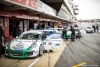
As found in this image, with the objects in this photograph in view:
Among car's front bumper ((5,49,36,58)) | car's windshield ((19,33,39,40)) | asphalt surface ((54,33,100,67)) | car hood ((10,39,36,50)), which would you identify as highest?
car's windshield ((19,33,39,40))

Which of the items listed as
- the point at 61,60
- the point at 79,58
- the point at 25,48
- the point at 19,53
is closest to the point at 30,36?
the point at 25,48

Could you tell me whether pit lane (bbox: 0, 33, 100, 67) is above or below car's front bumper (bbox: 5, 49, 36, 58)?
below

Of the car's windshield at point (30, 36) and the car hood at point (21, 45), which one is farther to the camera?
the car's windshield at point (30, 36)

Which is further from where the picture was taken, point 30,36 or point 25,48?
point 30,36

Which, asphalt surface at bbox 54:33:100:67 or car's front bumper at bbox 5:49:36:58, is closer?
asphalt surface at bbox 54:33:100:67

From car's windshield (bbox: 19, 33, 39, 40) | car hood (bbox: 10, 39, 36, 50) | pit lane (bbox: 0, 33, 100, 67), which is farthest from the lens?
car's windshield (bbox: 19, 33, 39, 40)

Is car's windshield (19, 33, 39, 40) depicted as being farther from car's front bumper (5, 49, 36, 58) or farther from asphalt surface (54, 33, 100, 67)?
asphalt surface (54, 33, 100, 67)

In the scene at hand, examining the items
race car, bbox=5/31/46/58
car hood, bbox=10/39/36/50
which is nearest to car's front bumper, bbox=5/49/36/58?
race car, bbox=5/31/46/58

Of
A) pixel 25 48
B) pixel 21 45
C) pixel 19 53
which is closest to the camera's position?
pixel 19 53

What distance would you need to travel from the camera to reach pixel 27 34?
841 centimetres

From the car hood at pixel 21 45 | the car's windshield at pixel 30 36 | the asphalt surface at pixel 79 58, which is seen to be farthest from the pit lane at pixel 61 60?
the car's windshield at pixel 30 36

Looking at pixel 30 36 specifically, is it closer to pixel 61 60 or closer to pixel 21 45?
pixel 21 45

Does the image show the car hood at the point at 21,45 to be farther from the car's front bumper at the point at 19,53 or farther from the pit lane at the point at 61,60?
the pit lane at the point at 61,60

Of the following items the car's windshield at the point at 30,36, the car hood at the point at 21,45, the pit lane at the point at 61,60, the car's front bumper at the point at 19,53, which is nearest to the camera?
the pit lane at the point at 61,60
